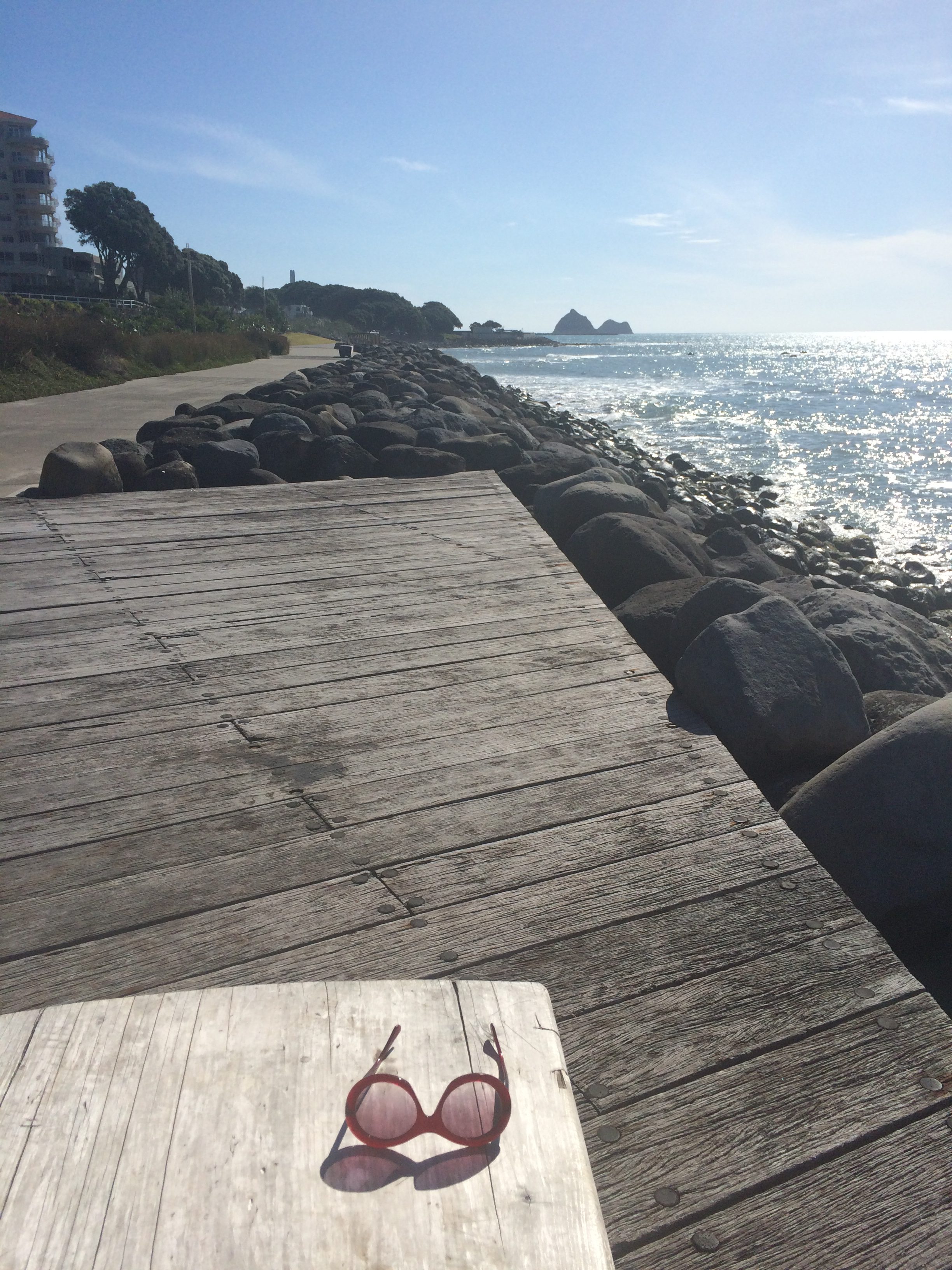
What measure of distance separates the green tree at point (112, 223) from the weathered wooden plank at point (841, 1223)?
77620 mm

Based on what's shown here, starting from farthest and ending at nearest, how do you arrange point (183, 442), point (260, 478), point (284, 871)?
point (183, 442) → point (260, 478) → point (284, 871)

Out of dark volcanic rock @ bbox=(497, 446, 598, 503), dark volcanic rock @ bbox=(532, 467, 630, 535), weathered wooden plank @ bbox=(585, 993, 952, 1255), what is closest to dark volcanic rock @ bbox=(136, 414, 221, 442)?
dark volcanic rock @ bbox=(497, 446, 598, 503)

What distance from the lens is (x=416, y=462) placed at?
6.98m

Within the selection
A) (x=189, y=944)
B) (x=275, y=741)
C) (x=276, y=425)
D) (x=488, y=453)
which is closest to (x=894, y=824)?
(x=275, y=741)

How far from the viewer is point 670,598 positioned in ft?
15.4

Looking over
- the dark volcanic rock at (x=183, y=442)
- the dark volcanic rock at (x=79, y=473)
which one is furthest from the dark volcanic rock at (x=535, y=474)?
the dark volcanic rock at (x=79, y=473)

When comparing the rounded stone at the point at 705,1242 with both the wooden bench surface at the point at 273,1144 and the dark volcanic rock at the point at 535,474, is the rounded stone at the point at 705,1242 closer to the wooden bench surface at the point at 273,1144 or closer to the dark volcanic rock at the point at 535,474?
the wooden bench surface at the point at 273,1144

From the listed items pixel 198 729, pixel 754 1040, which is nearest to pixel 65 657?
pixel 198 729

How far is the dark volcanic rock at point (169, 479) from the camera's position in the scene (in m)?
6.14

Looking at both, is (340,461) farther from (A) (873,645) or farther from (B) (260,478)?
(A) (873,645)

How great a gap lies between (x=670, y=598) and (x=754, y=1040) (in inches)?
116

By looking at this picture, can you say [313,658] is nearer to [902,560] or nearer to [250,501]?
[250,501]

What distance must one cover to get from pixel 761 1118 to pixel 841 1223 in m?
0.21

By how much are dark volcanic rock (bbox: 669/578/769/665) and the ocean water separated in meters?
9.50
